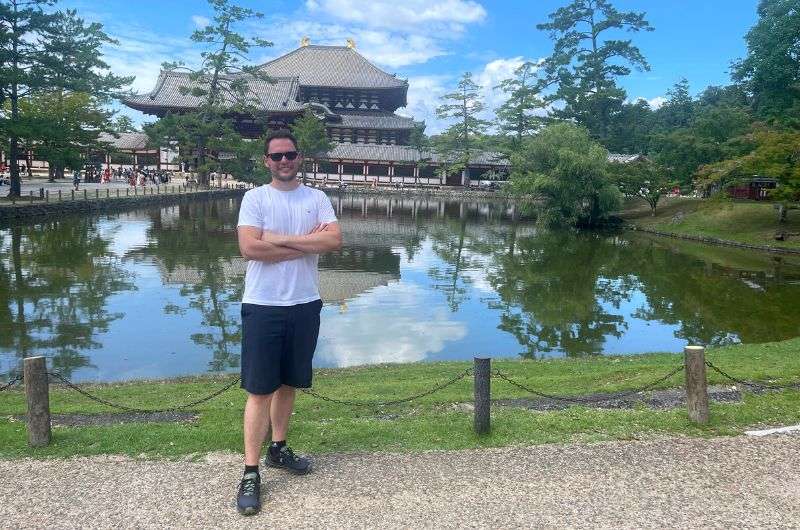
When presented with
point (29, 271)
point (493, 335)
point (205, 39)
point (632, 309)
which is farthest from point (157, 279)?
point (205, 39)

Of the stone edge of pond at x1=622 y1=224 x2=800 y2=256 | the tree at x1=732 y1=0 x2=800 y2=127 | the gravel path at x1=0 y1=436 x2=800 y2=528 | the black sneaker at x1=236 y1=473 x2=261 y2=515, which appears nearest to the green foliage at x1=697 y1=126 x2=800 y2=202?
the stone edge of pond at x1=622 y1=224 x2=800 y2=256

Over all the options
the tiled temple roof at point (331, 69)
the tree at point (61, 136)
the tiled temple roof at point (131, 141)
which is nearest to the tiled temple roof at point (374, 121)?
the tiled temple roof at point (331, 69)

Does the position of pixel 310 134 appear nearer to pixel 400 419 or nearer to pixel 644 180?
pixel 644 180

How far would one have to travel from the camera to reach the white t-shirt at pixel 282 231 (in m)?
3.74

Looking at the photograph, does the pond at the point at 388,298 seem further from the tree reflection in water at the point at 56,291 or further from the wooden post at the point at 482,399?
the wooden post at the point at 482,399

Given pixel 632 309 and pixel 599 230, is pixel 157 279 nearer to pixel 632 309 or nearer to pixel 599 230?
pixel 632 309

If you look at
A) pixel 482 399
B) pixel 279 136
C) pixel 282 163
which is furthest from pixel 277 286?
pixel 482 399

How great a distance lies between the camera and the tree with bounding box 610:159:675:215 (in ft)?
116

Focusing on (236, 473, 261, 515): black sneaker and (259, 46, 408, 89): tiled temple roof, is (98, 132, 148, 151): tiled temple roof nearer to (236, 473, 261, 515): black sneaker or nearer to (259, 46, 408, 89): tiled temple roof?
(259, 46, 408, 89): tiled temple roof

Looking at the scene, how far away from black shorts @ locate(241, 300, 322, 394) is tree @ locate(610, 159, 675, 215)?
3528cm

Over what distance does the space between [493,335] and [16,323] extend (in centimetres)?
925

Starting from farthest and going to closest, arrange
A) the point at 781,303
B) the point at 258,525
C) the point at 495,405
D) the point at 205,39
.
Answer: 1. the point at 205,39
2. the point at 781,303
3. the point at 495,405
4. the point at 258,525

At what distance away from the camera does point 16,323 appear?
11.4 metres

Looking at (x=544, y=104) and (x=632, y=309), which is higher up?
(x=544, y=104)
